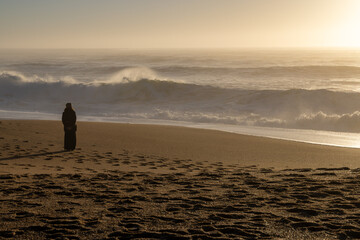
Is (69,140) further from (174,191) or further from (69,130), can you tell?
(174,191)

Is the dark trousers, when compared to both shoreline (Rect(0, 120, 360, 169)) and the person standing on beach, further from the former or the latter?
shoreline (Rect(0, 120, 360, 169))

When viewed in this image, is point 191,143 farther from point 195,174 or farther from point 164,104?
point 164,104

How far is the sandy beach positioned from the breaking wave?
25.0 ft

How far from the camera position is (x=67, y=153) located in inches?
404

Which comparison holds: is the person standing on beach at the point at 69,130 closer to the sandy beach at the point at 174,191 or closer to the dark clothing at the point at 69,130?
the dark clothing at the point at 69,130

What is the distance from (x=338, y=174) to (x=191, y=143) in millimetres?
5340

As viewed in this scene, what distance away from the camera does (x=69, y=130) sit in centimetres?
1059

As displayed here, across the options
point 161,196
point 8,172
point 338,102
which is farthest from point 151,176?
point 338,102

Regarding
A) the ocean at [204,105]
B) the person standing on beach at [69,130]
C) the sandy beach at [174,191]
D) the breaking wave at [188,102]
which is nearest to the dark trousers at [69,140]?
the person standing on beach at [69,130]

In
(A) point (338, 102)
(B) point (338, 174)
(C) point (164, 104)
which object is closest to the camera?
(B) point (338, 174)

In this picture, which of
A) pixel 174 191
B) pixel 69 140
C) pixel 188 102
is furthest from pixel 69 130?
pixel 188 102

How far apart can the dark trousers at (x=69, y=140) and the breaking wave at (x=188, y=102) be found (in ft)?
32.0

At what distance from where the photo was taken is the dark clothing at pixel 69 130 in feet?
34.8

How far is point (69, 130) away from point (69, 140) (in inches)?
9.3
